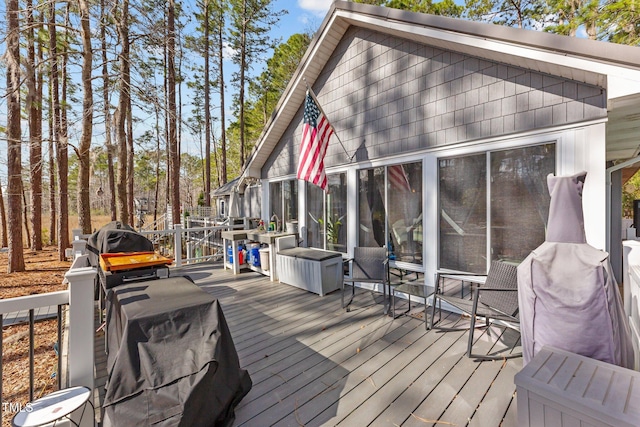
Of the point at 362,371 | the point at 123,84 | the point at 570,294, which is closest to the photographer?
the point at 570,294

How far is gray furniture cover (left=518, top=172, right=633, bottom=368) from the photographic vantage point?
1.87m

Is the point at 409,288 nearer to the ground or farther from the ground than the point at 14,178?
nearer to the ground

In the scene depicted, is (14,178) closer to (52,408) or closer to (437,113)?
(52,408)

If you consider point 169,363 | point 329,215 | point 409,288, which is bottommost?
point 409,288

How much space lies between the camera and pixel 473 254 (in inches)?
154

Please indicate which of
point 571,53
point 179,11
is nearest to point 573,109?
point 571,53

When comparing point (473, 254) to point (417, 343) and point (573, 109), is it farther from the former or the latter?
point (573, 109)

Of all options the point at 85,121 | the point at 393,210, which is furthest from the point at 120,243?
the point at 85,121

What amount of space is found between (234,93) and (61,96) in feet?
26.5

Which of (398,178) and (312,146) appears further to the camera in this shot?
(312,146)

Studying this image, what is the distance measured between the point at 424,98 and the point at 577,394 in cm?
402

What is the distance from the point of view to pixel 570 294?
6.45ft

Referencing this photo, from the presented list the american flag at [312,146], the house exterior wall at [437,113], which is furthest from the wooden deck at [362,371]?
the american flag at [312,146]

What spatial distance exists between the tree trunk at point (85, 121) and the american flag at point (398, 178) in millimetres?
6773
